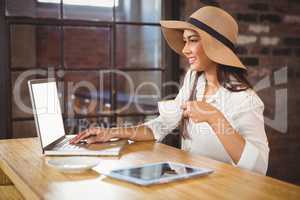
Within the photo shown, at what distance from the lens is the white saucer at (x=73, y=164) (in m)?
1.51

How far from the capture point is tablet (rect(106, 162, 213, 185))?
1393mm

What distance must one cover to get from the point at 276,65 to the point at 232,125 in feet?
6.09

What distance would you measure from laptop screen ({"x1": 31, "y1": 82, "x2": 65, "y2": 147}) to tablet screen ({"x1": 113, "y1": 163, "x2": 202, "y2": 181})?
490mm

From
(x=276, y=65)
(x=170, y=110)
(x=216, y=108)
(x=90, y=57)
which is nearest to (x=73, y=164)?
(x=216, y=108)

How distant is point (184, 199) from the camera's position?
4.07 ft

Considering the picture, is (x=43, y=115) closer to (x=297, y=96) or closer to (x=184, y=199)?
(x=184, y=199)

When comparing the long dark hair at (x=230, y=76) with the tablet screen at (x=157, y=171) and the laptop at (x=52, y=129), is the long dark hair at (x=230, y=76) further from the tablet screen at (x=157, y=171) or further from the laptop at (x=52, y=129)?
the tablet screen at (x=157, y=171)

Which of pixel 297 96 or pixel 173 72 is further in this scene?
pixel 297 96

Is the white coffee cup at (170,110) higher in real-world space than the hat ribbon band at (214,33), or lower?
lower

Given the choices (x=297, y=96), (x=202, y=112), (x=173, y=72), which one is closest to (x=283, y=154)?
(x=297, y=96)

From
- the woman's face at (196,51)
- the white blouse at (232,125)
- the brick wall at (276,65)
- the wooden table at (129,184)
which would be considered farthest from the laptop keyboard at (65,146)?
the brick wall at (276,65)

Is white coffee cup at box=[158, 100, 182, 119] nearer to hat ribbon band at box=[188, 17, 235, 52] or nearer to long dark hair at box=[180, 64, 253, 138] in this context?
long dark hair at box=[180, 64, 253, 138]

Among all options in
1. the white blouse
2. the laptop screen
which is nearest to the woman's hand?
the laptop screen

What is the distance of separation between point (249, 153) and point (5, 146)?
1.07m
